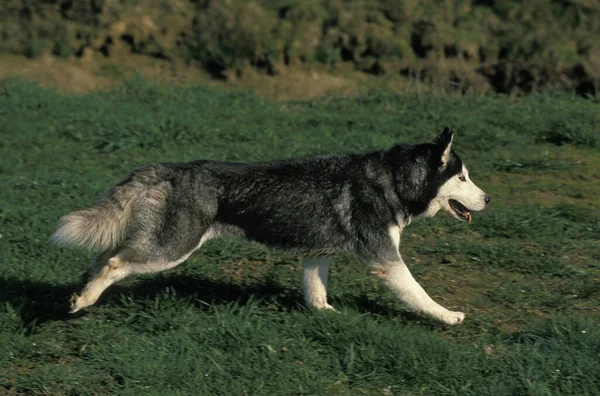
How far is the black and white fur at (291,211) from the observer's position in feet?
20.4

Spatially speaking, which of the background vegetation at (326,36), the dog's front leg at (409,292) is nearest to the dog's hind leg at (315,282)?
the dog's front leg at (409,292)

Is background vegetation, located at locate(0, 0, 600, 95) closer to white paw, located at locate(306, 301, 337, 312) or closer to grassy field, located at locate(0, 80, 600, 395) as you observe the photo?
grassy field, located at locate(0, 80, 600, 395)

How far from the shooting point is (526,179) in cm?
942

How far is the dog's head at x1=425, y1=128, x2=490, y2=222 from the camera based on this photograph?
21.9ft

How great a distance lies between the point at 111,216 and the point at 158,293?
76cm

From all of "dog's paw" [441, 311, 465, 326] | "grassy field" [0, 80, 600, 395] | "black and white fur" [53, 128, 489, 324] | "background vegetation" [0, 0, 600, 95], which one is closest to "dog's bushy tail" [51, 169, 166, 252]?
"black and white fur" [53, 128, 489, 324]

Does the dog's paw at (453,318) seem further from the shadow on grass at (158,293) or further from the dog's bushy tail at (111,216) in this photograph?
the dog's bushy tail at (111,216)

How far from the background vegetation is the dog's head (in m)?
6.08

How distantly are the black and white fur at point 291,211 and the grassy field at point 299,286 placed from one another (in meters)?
0.35

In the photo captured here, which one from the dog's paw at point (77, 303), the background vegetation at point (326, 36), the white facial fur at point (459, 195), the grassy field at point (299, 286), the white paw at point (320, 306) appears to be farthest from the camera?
the background vegetation at point (326, 36)

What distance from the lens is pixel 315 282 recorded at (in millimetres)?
Result: 6629

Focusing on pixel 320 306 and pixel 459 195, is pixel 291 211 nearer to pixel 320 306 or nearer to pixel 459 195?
pixel 320 306

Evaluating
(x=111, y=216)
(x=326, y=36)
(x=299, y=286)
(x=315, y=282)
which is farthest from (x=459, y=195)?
(x=326, y=36)

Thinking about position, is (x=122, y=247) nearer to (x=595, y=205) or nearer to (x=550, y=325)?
(x=550, y=325)
